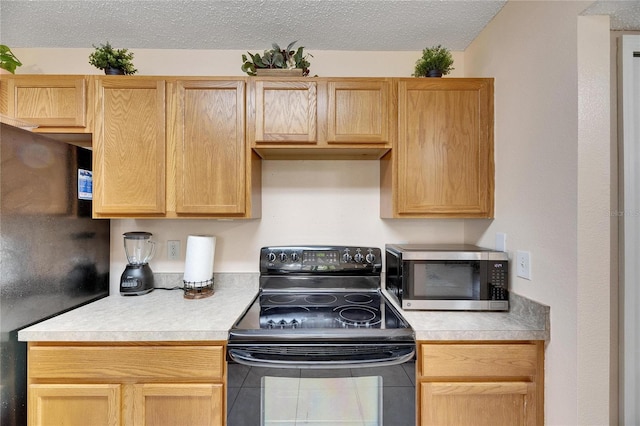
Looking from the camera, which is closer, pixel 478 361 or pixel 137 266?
pixel 478 361

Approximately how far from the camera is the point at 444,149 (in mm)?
1571

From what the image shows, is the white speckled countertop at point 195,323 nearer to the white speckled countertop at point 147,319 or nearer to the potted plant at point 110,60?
the white speckled countertop at point 147,319

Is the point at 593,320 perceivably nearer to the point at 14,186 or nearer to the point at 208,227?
the point at 208,227

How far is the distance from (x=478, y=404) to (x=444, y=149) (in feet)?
3.97

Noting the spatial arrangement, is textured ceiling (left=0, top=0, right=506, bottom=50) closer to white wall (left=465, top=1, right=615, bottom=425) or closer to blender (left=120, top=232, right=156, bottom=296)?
white wall (left=465, top=1, right=615, bottom=425)

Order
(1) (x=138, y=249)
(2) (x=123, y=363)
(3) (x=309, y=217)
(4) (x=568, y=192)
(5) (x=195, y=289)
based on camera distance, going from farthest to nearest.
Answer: (3) (x=309, y=217)
(1) (x=138, y=249)
(5) (x=195, y=289)
(2) (x=123, y=363)
(4) (x=568, y=192)

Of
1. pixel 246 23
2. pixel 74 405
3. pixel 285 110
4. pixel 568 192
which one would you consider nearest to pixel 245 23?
pixel 246 23

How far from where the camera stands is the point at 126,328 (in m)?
1.24

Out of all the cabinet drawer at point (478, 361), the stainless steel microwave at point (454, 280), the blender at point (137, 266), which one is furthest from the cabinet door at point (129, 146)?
the cabinet drawer at point (478, 361)

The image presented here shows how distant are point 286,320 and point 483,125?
Result: 57.1 inches

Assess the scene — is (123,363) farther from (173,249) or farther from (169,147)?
(169,147)

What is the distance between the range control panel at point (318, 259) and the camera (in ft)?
6.01

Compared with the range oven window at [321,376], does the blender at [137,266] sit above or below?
above

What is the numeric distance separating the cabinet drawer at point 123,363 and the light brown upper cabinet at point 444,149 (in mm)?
1188
